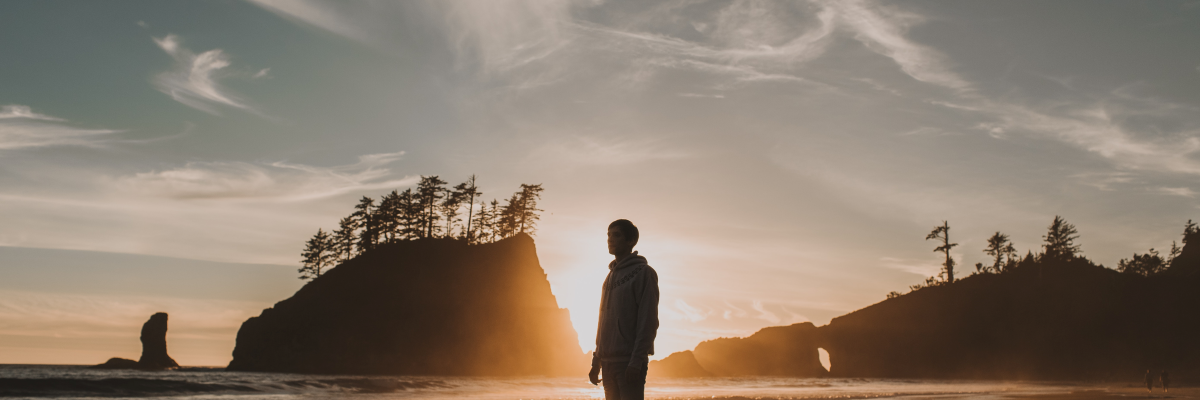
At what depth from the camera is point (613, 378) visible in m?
5.39

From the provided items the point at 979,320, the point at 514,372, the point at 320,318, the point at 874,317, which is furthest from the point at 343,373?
the point at 979,320

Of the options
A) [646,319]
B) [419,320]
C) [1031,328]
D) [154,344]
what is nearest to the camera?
[646,319]

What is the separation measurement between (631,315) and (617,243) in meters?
0.64

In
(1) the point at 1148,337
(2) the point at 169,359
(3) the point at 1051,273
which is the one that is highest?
(3) the point at 1051,273

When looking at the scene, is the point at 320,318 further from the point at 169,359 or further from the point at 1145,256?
the point at 1145,256

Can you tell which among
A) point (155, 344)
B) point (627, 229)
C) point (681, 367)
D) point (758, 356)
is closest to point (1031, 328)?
point (758, 356)

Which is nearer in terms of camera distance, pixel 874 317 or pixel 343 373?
pixel 343 373

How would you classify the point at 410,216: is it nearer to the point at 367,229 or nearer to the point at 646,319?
the point at 367,229

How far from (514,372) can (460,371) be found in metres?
5.92

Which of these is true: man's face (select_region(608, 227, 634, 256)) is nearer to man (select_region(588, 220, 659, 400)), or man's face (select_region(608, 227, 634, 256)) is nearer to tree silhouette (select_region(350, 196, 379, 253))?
man (select_region(588, 220, 659, 400))

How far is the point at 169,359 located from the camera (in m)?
89.2

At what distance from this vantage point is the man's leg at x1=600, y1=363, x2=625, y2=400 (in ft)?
17.5

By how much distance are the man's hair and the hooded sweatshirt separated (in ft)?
0.56

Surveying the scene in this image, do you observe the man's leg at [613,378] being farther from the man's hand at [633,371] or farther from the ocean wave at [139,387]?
the ocean wave at [139,387]
